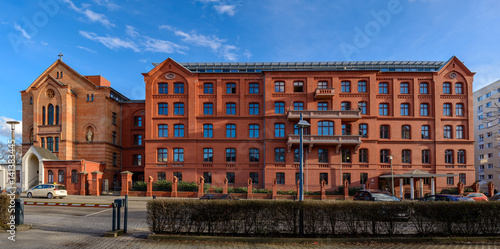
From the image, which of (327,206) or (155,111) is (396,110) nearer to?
(155,111)

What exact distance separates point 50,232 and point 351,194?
110 ft

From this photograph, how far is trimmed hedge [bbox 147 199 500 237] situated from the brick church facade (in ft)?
102

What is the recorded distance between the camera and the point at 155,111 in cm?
4641

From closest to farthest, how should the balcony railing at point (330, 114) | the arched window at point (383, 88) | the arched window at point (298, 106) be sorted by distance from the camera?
the balcony railing at point (330, 114), the arched window at point (298, 106), the arched window at point (383, 88)

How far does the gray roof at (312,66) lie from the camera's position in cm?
5006

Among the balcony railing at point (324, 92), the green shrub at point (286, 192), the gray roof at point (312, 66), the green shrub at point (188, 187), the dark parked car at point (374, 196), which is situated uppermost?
the gray roof at point (312, 66)

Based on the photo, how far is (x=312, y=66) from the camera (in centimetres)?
5194

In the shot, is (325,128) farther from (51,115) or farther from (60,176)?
(51,115)

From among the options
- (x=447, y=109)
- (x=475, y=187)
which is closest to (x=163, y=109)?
(x=447, y=109)

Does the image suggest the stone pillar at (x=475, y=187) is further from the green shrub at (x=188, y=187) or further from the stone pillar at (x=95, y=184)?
the stone pillar at (x=95, y=184)

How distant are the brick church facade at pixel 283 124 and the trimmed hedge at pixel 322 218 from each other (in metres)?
31.1

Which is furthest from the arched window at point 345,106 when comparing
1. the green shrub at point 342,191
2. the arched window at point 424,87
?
the green shrub at point 342,191

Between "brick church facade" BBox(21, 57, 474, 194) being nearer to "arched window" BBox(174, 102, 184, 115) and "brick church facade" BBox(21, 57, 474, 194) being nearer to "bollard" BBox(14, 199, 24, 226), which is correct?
"arched window" BBox(174, 102, 184, 115)

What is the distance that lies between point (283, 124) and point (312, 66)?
12.2 meters
